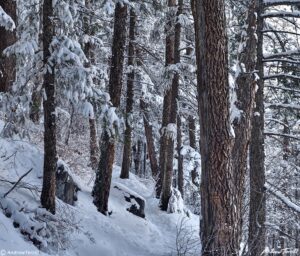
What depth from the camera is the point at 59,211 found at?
8.67 meters

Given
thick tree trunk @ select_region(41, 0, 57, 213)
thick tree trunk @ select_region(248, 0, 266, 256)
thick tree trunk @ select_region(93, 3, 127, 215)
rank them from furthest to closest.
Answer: thick tree trunk @ select_region(93, 3, 127, 215) < thick tree trunk @ select_region(248, 0, 266, 256) < thick tree trunk @ select_region(41, 0, 57, 213)

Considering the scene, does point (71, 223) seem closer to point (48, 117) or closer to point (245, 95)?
point (48, 117)

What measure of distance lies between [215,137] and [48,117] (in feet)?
10.9

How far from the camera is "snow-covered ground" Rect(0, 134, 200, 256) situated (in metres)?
6.99

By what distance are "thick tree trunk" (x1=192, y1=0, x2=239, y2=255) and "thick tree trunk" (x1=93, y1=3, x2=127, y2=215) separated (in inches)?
193

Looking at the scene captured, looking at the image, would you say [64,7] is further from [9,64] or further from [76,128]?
[76,128]

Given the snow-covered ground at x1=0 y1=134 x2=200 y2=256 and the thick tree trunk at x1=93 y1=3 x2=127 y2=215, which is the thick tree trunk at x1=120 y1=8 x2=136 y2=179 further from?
the thick tree trunk at x1=93 y1=3 x2=127 y2=215

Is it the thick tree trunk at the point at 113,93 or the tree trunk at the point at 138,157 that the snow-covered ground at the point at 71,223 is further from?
the tree trunk at the point at 138,157

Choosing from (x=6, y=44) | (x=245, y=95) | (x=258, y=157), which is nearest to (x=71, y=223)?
(x=245, y=95)

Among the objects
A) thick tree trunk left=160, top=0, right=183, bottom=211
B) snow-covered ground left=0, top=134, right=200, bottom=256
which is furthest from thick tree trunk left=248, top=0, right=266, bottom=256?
thick tree trunk left=160, top=0, right=183, bottom=211

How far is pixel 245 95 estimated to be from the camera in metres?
8.47

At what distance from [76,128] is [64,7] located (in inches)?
432

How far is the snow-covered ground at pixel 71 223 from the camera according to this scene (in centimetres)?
699

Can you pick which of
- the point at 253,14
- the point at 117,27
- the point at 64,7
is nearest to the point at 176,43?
the point at 117,27
